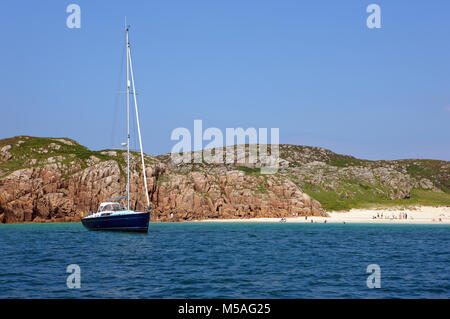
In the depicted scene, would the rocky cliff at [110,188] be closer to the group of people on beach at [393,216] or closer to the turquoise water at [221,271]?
the group of people on beach at [393,216]

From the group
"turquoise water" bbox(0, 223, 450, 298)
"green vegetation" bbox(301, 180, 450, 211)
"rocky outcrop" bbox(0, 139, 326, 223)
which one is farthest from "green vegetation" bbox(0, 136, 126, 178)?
"green vegetation" bbox(301, 180, 450, 211)

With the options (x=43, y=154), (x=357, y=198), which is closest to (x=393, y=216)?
(x=357, y=198)

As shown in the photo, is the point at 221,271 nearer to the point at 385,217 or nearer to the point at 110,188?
the point at 110,188

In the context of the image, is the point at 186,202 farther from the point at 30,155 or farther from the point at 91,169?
the point at 30,155

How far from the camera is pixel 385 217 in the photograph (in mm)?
140000

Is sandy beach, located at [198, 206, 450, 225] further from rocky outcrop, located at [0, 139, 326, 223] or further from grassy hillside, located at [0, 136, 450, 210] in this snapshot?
grassy hillside, located at [0, 136, 450, 210]

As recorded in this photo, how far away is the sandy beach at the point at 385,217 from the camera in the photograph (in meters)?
127

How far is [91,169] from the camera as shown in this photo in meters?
119

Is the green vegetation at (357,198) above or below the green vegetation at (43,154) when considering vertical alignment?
below

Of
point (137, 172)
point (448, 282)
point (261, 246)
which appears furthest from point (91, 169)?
point (448, 282)

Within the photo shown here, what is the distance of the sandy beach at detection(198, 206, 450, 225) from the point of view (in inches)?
5000

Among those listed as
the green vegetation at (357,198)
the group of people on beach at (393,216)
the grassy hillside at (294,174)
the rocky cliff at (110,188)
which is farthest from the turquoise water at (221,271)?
the green vegetation at (357,198)

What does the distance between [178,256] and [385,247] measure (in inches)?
1033
